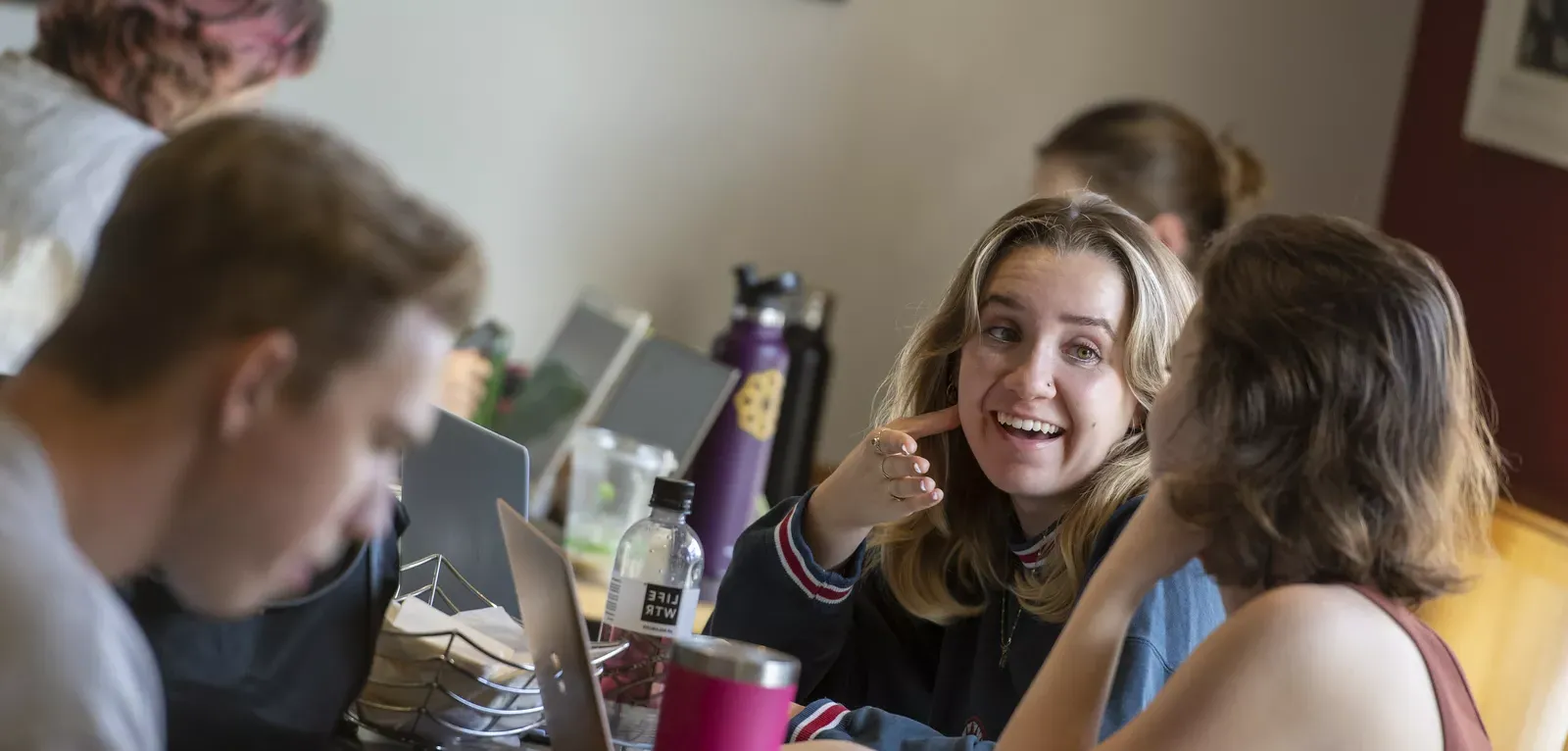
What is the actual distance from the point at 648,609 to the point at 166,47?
Result: 1024 mm

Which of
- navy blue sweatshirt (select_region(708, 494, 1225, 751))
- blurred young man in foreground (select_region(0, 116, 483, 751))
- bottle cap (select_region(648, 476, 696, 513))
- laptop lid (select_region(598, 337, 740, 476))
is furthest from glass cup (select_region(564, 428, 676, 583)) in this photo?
blurred young man in foreground (select_region(0, 116, 483, 751))

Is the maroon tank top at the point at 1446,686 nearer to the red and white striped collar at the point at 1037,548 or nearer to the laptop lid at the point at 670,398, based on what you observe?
the red and white striped collar at the point at 1037,548

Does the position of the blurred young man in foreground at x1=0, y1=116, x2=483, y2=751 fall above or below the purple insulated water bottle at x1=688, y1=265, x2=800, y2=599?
→ above

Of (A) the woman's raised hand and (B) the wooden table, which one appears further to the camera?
(B) the wooden table

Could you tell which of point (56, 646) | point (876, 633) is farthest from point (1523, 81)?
point (56, 646)

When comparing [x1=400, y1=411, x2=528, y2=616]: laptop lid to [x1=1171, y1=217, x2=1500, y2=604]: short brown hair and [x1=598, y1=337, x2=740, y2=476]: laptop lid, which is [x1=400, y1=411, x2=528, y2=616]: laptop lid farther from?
[x1=598, y1=337, x2=740, y2=476]: laptop lid

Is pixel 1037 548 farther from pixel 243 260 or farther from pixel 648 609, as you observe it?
pixel 243 260

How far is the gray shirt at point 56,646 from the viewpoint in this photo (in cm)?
62

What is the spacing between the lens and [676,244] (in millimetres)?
2613

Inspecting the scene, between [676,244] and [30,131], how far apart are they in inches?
41.8

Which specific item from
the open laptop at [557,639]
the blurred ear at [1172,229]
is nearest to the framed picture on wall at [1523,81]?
the blurred ear at [1172,229]

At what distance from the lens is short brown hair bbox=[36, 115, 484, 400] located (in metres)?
0.71

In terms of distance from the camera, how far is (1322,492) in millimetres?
992

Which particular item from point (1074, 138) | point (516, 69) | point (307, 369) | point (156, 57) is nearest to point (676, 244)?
point (516, 69)
